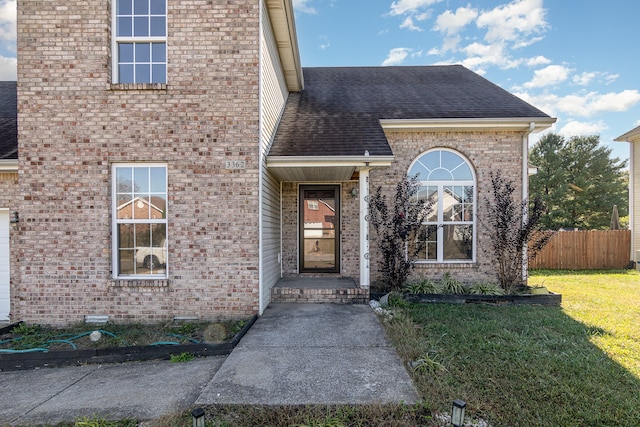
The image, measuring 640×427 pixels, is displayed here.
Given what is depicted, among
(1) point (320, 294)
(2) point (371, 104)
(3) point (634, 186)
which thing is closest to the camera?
(1) point (320, 294)

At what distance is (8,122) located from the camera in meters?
7.57

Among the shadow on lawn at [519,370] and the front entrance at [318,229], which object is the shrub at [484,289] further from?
the front entrance at [318,229]

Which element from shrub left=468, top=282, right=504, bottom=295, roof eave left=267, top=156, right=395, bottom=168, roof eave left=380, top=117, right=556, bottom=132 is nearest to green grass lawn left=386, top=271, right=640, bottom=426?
shrub left=468, top=282, right=504, bottom=295

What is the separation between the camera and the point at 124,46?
5520 mm

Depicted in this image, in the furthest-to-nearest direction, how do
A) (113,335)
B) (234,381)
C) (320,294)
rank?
(320,294) < (113,335) < (234,381)

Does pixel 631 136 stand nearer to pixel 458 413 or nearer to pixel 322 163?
pixel 322 163

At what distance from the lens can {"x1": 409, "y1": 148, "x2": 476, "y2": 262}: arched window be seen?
25.9 ft

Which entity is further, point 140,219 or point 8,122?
point 8,122

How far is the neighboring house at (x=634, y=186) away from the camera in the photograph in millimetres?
12523

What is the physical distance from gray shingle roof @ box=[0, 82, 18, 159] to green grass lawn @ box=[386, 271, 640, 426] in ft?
26.5

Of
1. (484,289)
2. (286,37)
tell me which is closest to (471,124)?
(484,289)

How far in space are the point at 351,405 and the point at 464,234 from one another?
6197mm

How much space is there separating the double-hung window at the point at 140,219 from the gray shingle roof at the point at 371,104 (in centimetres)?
228

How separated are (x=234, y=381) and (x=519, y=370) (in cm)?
327
